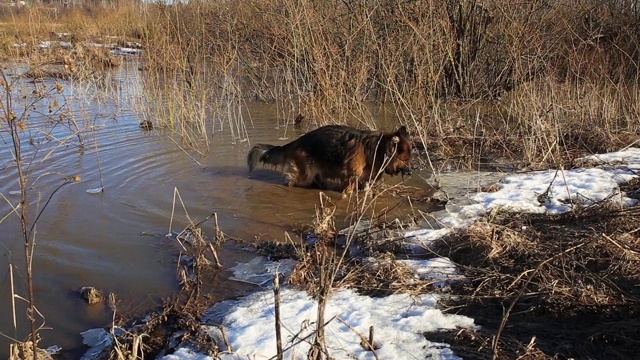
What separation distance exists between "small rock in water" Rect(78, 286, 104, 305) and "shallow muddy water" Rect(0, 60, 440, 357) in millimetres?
53

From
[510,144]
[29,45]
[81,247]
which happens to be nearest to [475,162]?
[510,144]

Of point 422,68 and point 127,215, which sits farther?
point 422,68

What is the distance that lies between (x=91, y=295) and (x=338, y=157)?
3618mm

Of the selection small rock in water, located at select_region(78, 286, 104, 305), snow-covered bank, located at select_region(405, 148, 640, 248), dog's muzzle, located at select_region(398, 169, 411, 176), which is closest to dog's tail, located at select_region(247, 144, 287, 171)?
dog's muzzle, located at select_region(398, 169, 411, 176)

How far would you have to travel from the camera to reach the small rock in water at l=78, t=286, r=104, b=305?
154 inches

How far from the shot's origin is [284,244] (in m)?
4.92

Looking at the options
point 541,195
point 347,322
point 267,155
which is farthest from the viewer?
point 267,155

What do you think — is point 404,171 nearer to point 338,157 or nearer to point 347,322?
point 338,157

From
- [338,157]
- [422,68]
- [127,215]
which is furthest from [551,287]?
[422,68]

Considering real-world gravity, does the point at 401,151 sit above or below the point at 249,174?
above

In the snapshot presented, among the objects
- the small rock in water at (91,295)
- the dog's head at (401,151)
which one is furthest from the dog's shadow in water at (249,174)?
the small rock in water at (91,295)

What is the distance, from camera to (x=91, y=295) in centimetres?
392

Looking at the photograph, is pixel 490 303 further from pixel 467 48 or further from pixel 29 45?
pixel 29 45

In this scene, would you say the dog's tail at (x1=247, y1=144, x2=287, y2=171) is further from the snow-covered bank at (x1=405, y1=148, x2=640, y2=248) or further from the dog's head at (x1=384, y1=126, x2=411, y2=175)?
the snow-covered bank at (x1=405, y1=148, x2=640, y2=248)
